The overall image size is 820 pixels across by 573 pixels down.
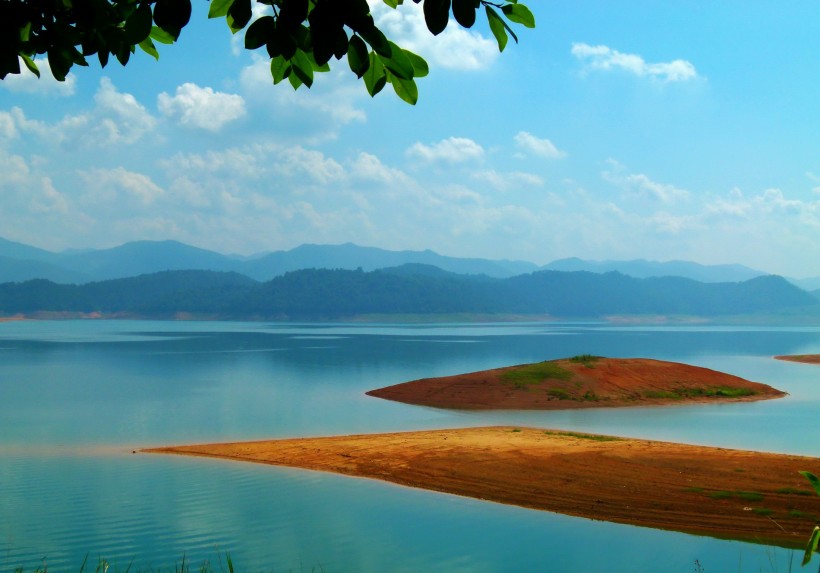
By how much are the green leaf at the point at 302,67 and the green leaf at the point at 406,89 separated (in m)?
0.35

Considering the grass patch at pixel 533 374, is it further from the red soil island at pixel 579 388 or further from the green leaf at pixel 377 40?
the green leaf at pixel 377 40

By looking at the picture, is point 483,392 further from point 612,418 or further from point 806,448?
point 806,448

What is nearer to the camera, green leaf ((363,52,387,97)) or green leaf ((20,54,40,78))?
green leaf ((363,52,387,97))

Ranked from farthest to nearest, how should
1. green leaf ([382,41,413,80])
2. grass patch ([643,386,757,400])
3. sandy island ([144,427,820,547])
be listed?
1. grass patch ([643,386,757,400])
2. sandy island ([144,427,820,547])
3. green leaf ([382,41,413,80])

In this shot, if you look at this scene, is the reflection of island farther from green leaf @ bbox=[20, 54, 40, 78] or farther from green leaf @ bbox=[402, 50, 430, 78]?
green leaf @ bbox=[20, 54, 40, 78]

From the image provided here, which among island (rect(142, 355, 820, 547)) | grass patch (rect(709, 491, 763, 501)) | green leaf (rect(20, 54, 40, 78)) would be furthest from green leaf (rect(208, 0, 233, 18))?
grass patch (rect(709, 491, 763, 501))

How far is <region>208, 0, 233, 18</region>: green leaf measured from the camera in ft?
8.71

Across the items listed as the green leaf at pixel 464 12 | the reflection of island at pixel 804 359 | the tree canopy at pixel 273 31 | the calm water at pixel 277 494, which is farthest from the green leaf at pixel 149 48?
the reflection of island at pixel 804 359

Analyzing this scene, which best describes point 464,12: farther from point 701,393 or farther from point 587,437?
point 701,393

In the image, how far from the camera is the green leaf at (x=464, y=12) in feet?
8.46

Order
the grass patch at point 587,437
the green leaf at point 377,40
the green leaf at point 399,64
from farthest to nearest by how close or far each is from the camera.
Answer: the grass patch at point 587,437 < the green leaf at point 399,64 < the green leaf at point 377,40

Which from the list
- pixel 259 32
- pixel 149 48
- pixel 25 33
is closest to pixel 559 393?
pixel 149 48

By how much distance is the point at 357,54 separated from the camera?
268 cm

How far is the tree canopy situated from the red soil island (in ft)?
108
